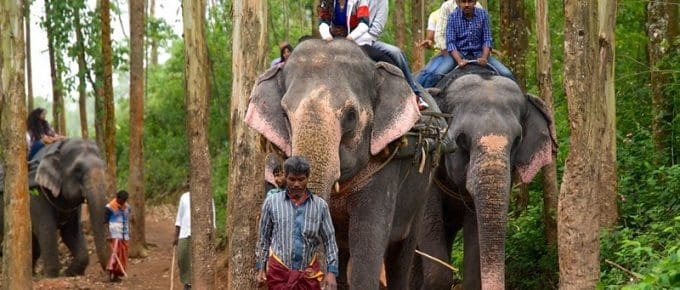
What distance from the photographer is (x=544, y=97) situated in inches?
600

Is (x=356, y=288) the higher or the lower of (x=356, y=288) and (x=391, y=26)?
the lower

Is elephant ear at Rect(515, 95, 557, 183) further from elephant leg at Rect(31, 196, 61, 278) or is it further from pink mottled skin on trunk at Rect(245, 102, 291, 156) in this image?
elephant leg at Rect(31, 196, 61, 278)

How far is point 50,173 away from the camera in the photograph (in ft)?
68.8

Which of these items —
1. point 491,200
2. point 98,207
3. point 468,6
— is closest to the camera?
point 491,200

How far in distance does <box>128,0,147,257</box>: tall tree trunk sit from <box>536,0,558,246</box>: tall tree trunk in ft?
28.7

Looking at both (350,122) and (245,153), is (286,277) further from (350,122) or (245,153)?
(245,153)

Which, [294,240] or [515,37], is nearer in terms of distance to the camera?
[294,240]

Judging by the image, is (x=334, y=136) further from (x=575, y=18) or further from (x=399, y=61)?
(x=575, y=18)

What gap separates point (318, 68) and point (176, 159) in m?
24.4

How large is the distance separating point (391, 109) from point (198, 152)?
564 cm

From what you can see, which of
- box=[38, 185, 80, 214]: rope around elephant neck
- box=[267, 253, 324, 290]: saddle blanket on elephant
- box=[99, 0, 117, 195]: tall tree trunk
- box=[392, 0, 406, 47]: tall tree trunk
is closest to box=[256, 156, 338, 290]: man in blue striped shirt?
box=[267, 253, 324, 290]: saddle blanket on elephant

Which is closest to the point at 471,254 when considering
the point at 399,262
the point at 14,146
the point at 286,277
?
the point at 399,262

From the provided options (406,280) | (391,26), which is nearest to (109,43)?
(391,26)

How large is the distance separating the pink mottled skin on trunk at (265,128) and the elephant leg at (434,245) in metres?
3.31
